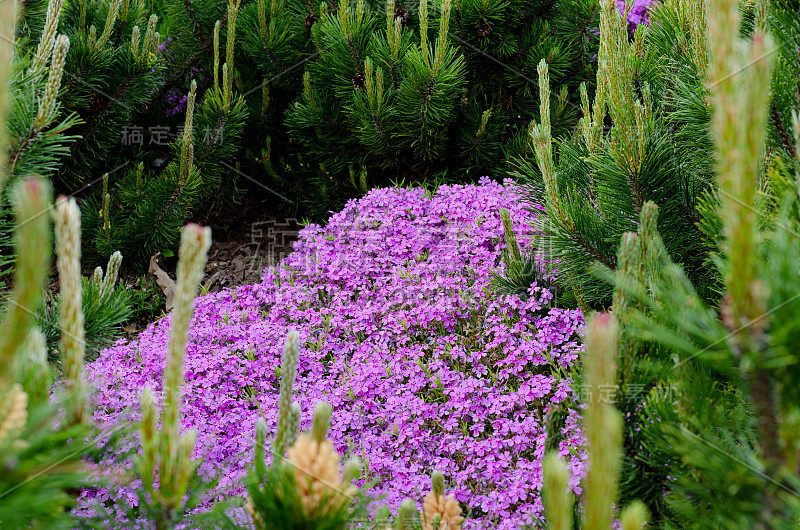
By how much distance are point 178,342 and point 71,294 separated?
192mm

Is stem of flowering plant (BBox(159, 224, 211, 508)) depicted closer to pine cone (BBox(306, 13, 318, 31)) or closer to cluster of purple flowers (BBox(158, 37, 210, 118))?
pine cone (BBox(306, 13, 318, 31))

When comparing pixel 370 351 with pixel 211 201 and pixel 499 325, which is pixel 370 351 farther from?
pixel 211 201

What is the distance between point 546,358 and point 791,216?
197cm

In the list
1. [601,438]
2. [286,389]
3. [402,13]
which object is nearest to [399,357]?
[286,389]

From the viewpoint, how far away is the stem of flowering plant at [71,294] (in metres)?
0.88

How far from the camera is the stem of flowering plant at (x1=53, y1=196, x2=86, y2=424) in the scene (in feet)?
2.89

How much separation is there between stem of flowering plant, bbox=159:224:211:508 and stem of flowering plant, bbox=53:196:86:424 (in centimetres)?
15

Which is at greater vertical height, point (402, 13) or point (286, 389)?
point (402, 13)

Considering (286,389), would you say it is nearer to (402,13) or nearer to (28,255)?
(28,255)

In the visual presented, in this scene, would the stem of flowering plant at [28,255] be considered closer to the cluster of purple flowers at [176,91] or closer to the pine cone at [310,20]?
the pine cone at [310,20]

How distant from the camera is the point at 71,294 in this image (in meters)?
0.94

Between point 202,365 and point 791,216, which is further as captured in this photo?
point 202,365

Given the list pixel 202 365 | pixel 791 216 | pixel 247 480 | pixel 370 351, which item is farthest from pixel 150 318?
pixel 791 216

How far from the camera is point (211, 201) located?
5398 mm
